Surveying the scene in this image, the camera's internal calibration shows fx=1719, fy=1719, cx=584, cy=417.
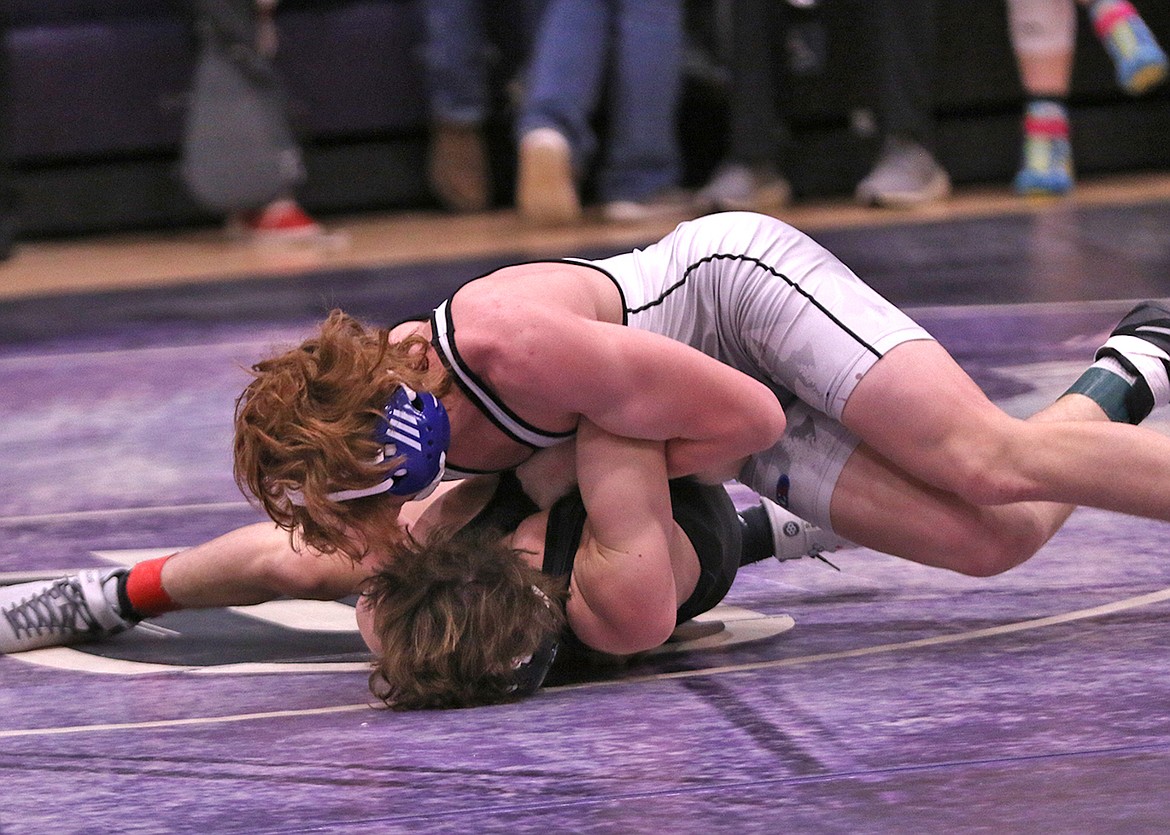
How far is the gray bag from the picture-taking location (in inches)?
221

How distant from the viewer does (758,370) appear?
2.48 m

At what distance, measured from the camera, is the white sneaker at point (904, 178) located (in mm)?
5930

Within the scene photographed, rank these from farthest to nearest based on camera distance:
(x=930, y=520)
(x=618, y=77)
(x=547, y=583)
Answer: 1. (x=618, y=77)
2. (x=930, y=520)
3. (x=547, y=583)

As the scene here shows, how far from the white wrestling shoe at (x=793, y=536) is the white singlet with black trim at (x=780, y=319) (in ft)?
0.55

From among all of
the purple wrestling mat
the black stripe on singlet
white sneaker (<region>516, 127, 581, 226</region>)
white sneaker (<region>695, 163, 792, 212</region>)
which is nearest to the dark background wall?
white sneaker (<region>695, 163, 792, 212</region>)

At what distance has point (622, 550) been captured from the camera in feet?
6.83

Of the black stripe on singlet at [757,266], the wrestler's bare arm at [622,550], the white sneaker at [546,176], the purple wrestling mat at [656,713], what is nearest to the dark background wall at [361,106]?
the white sneaker at [546,176]

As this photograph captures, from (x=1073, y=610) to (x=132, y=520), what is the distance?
1.64m

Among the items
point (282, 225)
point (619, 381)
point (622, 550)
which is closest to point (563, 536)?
point (622, 550)

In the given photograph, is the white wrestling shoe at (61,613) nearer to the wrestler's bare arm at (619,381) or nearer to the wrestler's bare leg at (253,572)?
the wrestler's bare leg at (253,572)

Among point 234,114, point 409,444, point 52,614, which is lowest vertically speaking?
point 52,614

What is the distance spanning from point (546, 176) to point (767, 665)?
11.6 feet

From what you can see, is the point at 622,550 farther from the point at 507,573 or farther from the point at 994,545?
the point at 994,545

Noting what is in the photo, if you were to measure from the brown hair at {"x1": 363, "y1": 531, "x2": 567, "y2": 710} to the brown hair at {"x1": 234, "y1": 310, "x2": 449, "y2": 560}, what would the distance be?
64 mm
